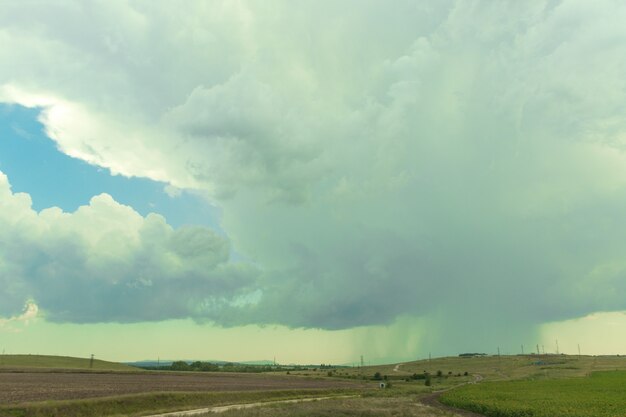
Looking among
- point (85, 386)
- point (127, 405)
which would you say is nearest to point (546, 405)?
point (127, 405)

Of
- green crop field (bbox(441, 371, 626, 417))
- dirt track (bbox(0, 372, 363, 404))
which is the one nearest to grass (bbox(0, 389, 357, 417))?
dirt track (bbox(0, 372, 363, 404))

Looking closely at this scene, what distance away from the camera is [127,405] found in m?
60.1

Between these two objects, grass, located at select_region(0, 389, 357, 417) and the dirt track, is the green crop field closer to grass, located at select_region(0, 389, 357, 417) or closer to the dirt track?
grass, located at select_region(0, 389, 357, 417)

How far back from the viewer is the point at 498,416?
63.8 metres

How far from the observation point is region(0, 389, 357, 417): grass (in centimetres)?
4991

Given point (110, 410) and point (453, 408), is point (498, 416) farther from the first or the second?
point (110, 410)

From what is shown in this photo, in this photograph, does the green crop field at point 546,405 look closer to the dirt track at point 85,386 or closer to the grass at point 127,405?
the grass at point 127,405

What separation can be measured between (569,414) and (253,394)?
5449 cm

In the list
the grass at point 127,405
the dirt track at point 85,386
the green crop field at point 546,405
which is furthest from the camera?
the dirt track at point 85,386

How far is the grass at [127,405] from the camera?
4991 centimetres

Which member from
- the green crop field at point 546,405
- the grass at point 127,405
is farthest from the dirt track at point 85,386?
the green crop field at point 546,405

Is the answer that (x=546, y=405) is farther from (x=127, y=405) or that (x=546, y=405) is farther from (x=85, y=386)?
(x=85, y=386)

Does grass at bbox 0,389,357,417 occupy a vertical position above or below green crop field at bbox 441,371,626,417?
above

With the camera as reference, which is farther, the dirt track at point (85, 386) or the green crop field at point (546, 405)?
the dirt track at point (85, 386)
